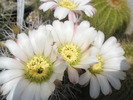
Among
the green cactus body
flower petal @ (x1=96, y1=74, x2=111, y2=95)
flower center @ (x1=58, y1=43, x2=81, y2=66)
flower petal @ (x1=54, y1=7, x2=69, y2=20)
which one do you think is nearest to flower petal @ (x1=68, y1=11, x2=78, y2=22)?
flower petal @ (x1=54, y1=7, x2=69, y2=20)

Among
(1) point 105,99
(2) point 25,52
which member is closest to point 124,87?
(1) point 105,99

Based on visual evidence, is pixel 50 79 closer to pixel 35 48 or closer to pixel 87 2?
pixel 35 48

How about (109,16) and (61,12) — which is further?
(109,16)

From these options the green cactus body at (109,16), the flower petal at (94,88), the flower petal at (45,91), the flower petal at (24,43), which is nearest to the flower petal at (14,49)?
the flower petal at (24,43)

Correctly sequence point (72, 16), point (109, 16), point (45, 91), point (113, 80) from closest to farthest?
point (45, 91) < point (113, 80) < point (72, 16) < point (109, 16)

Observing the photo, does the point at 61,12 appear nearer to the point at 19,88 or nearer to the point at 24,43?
the point at 24,43

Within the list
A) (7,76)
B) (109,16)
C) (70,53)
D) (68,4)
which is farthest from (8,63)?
(109,16)

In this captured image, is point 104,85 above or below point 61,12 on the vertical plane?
below
